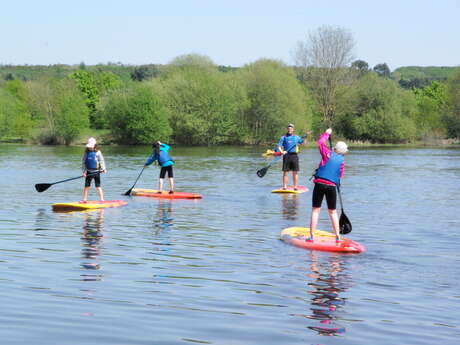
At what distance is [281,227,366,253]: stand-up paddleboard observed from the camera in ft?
40.0

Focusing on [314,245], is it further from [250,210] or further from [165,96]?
[165,96]

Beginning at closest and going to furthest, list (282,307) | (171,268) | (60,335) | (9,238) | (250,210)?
(60,335) < (282,307) < (171,268) < (9,238) < (250,210)

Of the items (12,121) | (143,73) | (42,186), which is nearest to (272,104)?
(12,121)

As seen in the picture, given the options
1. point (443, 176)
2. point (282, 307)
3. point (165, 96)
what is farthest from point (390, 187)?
point (165, 96)

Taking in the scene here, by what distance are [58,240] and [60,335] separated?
20.4 feet

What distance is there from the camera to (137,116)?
263 ft

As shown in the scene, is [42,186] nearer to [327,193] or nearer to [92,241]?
[92,241]

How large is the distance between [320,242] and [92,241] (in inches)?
169

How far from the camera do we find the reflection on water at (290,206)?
17.8 metres

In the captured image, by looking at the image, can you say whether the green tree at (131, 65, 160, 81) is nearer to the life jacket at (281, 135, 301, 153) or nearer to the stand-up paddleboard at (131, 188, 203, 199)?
the life jacket at (281, 135, 301, 153)

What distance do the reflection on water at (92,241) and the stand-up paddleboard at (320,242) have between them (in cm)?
358

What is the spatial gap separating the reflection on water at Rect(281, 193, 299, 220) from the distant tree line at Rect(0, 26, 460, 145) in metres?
57.5

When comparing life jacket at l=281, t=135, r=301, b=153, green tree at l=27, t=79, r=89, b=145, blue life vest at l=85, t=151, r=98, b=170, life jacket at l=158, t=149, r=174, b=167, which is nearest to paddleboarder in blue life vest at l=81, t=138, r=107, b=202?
blue life vest at l=85, t=151, r=98, b=170

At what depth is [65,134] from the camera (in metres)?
84.2
